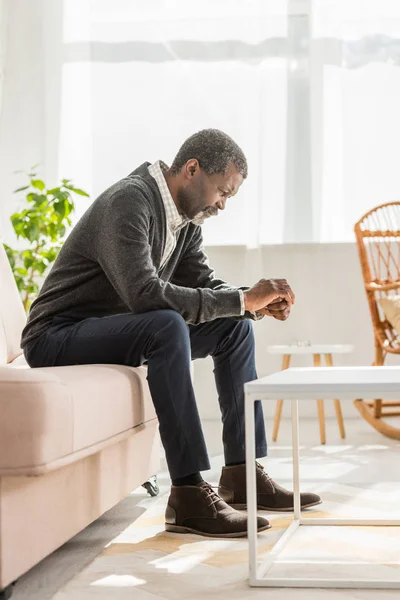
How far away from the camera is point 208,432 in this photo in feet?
12.4

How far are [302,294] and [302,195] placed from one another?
0.49 m

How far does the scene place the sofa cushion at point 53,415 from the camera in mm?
1287

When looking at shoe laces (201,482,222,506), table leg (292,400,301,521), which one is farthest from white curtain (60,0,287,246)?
shoe laces (201,482,222,506)

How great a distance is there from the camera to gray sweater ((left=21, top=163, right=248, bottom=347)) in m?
1.85

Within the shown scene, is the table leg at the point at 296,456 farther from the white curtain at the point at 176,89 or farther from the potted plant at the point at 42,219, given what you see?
the white curtain at the point at 176,89

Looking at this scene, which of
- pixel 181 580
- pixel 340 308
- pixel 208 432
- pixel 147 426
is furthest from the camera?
pixel 340 308

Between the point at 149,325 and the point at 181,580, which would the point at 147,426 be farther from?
the point at 181,580

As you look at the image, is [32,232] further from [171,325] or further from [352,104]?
[171,325]

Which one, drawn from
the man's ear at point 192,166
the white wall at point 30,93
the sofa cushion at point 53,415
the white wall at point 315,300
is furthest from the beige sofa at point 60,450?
the white wall at point 30,93

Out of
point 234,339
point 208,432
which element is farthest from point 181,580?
point 208,432

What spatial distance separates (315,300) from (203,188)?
235cm

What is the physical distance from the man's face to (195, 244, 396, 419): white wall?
2.27 m

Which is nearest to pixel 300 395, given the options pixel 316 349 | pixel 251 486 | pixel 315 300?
pixel 251 486

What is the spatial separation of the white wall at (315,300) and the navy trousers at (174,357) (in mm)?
2210
